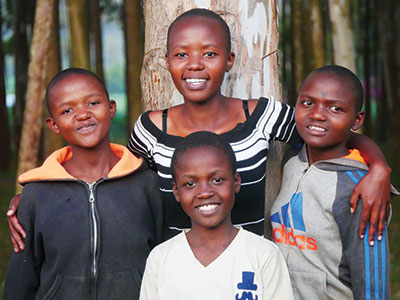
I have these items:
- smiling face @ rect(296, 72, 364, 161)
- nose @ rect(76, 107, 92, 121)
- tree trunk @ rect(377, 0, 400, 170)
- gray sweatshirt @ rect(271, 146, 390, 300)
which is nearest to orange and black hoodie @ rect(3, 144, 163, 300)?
nose @ rect(76, 107, 92, 121)

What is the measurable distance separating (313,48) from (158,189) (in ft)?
18.1

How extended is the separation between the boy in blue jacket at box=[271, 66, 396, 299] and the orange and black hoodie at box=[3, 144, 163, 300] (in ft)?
2.27

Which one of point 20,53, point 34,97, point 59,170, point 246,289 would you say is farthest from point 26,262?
point 20,53

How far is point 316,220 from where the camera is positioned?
95.9 inches

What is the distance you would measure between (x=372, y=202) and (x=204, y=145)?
750 millimetres

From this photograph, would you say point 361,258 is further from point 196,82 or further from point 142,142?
point 142,142

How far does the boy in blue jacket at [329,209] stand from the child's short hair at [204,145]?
42 cm

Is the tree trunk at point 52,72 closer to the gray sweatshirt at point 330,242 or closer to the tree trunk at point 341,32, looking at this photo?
the tree trunk at point 341,32

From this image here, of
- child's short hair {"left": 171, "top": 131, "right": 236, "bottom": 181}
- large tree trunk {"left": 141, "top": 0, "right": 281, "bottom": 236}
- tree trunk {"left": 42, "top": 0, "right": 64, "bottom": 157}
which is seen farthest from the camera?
tree trunk {"left": 42, "top": 0, "right": 64, "bottom": 157}

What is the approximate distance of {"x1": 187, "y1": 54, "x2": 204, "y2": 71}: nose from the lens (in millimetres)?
2430

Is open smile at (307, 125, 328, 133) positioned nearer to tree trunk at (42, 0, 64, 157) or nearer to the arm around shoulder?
the arm around shoulder

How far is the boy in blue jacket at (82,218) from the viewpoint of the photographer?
2.47 m

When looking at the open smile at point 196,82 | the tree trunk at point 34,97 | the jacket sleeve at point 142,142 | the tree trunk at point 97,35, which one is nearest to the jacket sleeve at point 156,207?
the jacket sleeve at point 142,142

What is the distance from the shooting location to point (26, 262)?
8.23ft
